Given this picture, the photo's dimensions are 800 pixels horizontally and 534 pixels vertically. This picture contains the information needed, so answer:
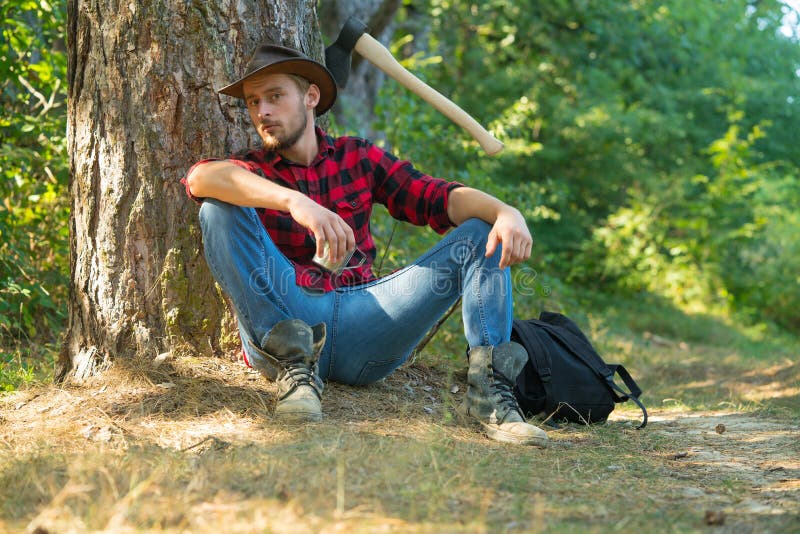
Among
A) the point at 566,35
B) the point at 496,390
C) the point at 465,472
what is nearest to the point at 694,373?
the point at 496,390

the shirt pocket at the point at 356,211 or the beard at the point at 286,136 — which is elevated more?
the beard at the point at 286,136

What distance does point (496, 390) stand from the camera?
3148 millimetres

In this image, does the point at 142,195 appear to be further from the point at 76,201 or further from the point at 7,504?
the point at 7,504

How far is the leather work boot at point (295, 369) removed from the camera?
2.96 meters

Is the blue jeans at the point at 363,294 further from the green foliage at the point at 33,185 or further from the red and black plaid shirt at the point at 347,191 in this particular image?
the green foliage at the point at 33,185

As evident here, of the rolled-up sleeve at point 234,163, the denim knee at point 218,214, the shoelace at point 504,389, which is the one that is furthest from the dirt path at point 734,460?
the rolled-up sleeve at point 234,163

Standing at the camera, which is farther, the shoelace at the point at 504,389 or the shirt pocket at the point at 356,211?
the shirt pocket at the point at 356,211

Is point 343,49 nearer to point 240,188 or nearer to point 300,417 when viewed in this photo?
point 240,188

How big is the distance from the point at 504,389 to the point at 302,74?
1518 millimetres

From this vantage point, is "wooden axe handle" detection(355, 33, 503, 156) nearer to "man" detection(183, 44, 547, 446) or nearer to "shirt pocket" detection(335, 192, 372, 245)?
"man" detection(183, 44, 547, 446)

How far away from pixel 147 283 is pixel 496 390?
150cm

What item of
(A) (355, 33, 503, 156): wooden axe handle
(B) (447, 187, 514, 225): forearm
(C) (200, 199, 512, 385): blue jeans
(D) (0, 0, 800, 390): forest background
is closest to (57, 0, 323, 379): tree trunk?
(C) (200, 199, 512, 385): blue jeans

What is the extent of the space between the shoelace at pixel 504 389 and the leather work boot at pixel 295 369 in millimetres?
672

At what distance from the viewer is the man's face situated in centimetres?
327
